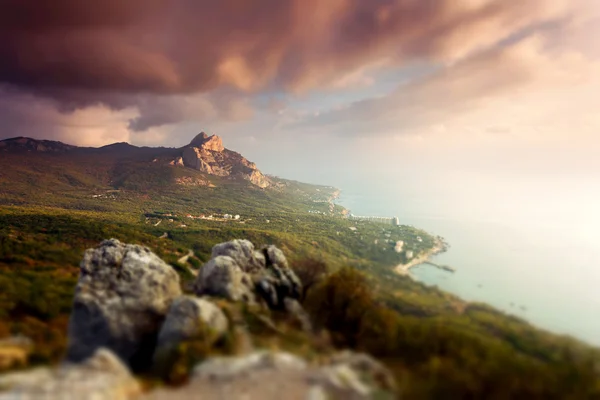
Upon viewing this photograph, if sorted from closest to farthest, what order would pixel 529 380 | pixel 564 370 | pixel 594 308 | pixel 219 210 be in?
pixel 529 380, pixel 564 370, pixel 594 308, pixel 219 210

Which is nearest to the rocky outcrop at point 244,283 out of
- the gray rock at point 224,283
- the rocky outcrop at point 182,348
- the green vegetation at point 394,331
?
the gray rock at point 224,283

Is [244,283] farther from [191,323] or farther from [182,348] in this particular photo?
[182,348]

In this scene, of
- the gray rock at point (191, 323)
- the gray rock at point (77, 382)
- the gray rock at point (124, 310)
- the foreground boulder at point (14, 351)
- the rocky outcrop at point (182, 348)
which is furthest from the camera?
the gray rock at point (124, 310)

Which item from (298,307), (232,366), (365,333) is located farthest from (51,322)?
(365,333)

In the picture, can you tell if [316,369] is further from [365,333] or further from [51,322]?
[51,322]

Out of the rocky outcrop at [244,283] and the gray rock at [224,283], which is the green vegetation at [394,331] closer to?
the rocky outcrop at [244,283]

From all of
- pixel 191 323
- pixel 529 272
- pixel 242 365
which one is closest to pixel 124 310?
pixel 191 323

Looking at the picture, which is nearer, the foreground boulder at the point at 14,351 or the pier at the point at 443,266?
the foreground boulder at the point at 14,351
